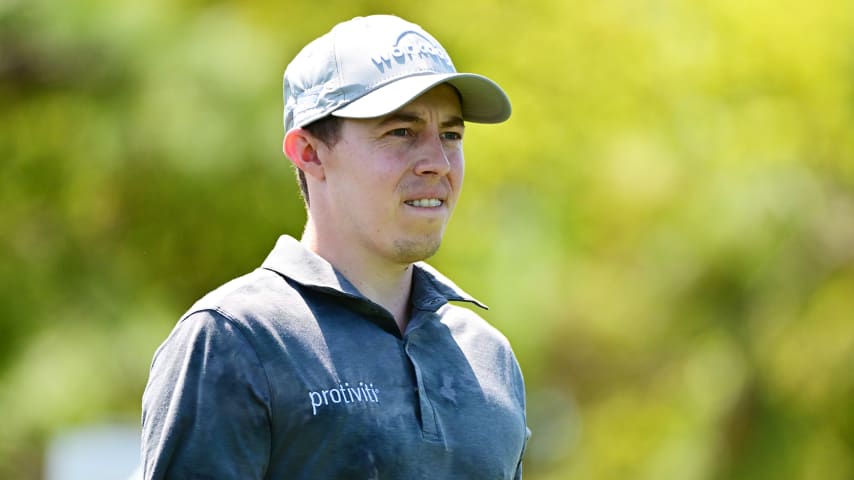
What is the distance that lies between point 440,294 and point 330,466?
1.70ft

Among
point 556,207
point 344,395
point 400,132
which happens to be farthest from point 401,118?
point 556,207

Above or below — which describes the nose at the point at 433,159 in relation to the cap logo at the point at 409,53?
below

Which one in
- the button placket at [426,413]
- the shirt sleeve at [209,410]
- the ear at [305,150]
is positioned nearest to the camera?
the shirt sleeve at [209,410]

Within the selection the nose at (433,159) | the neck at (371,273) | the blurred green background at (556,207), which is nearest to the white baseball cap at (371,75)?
the nose at (433,159)

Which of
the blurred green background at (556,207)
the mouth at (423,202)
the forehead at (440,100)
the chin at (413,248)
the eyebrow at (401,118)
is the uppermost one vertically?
the forehead at (440,100)

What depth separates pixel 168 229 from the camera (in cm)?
758

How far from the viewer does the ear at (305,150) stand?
9.62 feet

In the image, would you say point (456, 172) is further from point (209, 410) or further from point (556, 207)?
point (556, 207)

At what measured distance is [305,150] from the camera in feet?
9.69

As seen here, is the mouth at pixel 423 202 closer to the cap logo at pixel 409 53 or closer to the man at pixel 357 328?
the man at pixel 357 328

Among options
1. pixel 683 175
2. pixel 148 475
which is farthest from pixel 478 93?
pixel 683 175

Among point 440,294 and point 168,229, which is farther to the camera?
point 168,229

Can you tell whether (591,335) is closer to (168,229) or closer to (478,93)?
(168,229)

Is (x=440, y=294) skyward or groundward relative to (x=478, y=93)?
groundward
